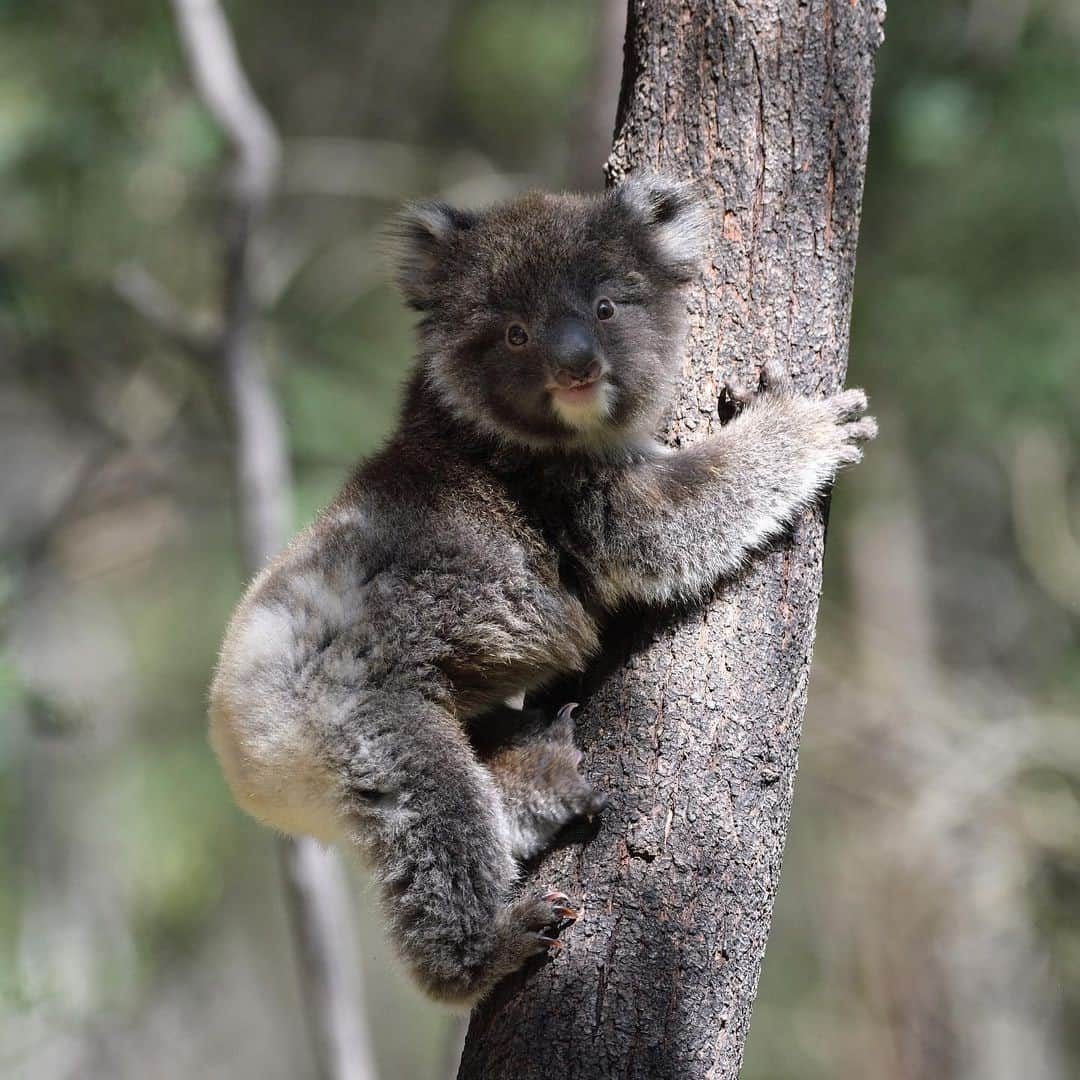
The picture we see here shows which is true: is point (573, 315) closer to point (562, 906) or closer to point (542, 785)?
point (542, 785)

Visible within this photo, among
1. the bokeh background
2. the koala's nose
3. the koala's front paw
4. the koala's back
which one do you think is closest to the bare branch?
the bokeh background

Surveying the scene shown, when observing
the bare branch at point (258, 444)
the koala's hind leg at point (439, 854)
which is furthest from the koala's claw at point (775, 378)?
the bare branch at point (258, 444)

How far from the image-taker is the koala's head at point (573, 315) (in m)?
2.79

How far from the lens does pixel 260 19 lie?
9367 millimetres

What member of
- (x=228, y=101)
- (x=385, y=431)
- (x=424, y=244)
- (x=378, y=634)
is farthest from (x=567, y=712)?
(x=228, y=101)

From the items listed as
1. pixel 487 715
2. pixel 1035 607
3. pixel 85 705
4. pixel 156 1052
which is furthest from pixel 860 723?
pixel 156 1052

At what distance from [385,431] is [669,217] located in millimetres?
4515

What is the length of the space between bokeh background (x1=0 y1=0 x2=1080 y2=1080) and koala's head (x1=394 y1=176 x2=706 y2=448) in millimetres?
2744

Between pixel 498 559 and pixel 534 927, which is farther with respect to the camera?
pixel 498 559

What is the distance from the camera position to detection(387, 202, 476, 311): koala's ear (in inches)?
122

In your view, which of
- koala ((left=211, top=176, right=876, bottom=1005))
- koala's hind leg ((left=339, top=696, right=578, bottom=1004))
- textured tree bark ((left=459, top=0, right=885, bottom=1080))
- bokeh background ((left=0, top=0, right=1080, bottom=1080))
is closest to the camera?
textured tree bark ((left=459, top=0, right=885, bottom=1080))

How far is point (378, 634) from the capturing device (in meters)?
2.76

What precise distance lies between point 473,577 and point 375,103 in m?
7.71

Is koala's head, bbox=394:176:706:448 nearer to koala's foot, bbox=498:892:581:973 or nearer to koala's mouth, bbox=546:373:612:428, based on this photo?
koala's mouth, bbox=546:373:612:428
